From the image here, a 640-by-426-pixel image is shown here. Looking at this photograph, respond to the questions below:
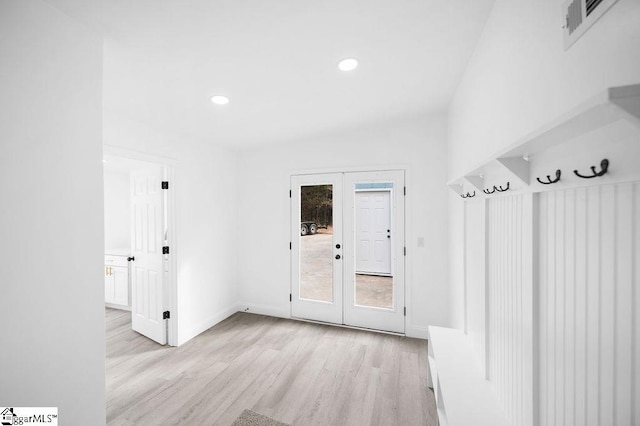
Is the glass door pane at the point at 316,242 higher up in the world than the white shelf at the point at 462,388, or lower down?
higher up

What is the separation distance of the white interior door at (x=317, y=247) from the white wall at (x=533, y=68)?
179 cm

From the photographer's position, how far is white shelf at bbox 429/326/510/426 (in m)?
1.22

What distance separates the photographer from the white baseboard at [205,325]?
308cm

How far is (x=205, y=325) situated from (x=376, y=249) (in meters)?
2.44

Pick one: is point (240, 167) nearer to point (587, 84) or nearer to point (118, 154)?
point (118, 154)

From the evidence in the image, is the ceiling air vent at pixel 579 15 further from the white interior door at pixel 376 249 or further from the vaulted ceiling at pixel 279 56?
the white interior door at pixel 376 249

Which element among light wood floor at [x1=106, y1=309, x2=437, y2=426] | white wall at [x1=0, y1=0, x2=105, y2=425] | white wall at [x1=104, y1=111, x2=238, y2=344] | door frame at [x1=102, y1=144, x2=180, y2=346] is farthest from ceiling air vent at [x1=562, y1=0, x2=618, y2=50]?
door frame at [x1=102, y1=144, x2=180, y2=346]

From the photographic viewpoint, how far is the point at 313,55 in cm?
172

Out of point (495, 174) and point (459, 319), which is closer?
point (495, 174)

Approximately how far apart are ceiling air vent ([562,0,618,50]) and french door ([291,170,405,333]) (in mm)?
2380

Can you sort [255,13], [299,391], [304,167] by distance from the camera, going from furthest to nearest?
[304,167] < [299,391] < [255,13]

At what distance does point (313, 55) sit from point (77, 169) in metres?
1.51

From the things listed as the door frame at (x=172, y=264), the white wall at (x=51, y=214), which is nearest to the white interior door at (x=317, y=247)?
the door frame at (x=172, y=264)

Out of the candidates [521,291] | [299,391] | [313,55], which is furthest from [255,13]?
[299,391]
